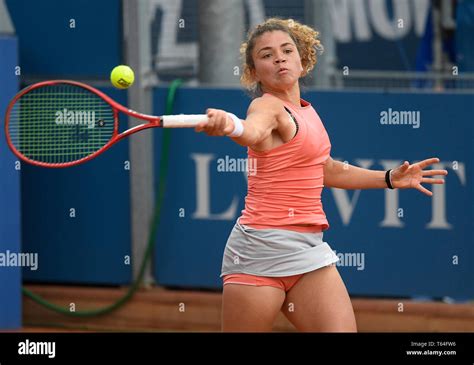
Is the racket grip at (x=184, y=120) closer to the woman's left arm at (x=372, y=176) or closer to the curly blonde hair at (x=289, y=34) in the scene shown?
the curly blonde hair at (x=289, y=34)

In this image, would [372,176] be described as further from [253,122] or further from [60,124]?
[60,124]

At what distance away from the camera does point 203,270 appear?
7.77 meters

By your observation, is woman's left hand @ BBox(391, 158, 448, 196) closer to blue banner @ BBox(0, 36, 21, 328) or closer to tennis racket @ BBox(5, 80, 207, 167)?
tennis racket @ BBox(5, 80, 207, 167)

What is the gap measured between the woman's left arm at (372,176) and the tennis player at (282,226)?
24 cm

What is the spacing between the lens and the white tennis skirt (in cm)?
478

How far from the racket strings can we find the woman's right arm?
163 cm

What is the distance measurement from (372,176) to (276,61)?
0.73m

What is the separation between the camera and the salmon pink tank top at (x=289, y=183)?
4.79 metres

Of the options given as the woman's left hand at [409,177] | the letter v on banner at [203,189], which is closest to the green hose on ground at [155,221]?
the letter v on banner at [203,189]

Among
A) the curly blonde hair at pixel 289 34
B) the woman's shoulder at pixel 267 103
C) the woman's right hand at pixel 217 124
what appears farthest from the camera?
the curly blonde hair at pixel 289 34

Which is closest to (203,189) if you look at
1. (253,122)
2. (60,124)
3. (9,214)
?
(9,214)

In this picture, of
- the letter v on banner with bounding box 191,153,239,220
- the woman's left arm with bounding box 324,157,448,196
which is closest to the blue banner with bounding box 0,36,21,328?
the letter v on banner with bounding box 191,153,239,220
